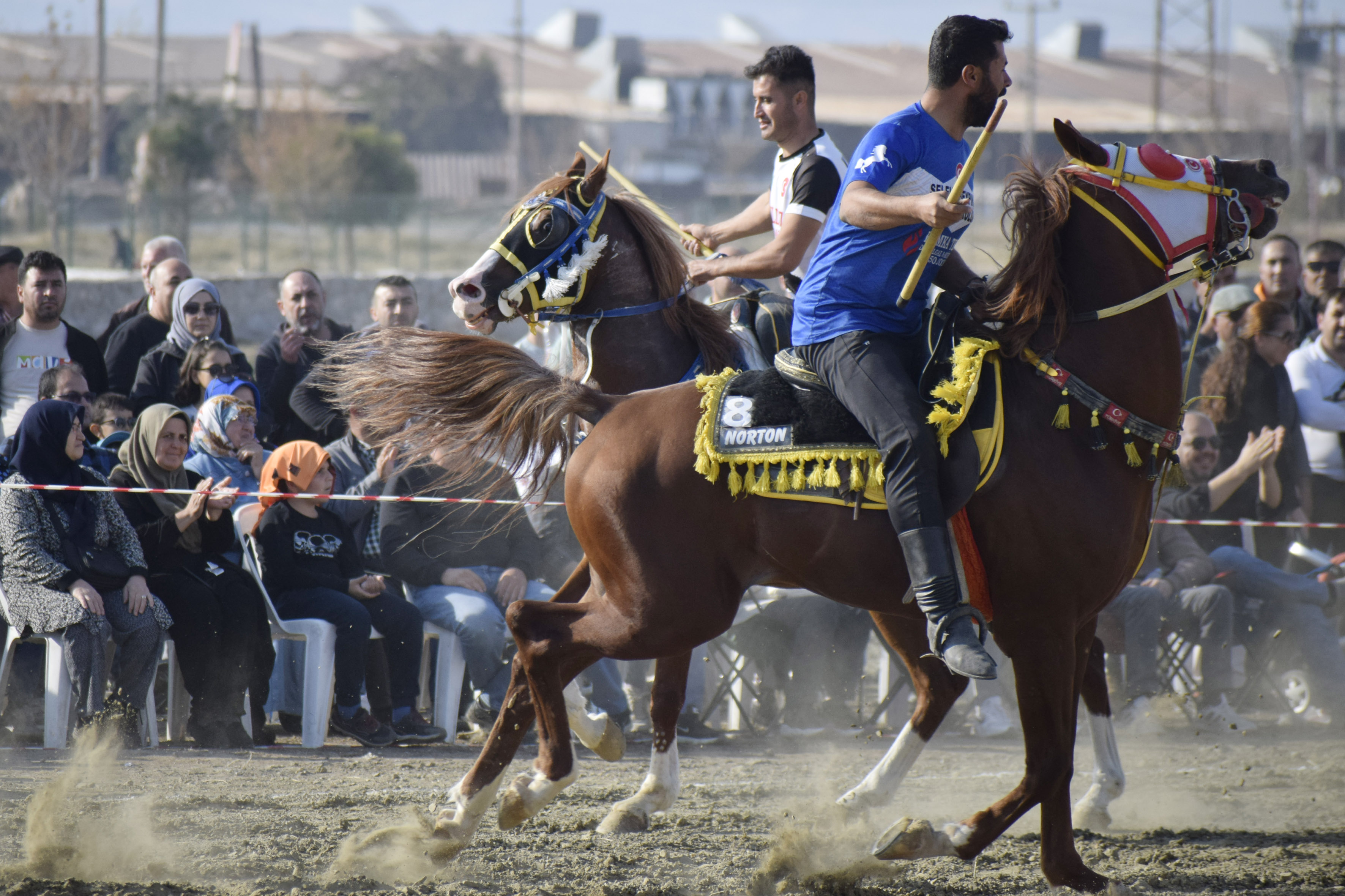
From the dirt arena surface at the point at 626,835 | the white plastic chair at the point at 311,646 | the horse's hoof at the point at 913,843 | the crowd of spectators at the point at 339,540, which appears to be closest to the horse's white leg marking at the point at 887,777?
the dirt arena surface at the point at 626,835

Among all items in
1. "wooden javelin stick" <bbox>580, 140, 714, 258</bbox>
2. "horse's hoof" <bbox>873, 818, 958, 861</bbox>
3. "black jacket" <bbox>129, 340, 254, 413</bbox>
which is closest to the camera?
"horse's hoof" <bbox>873, 818, 958, 861</bbox>

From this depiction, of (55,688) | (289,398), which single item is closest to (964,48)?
(55,688)


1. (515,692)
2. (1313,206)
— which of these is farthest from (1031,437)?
(1313,206)

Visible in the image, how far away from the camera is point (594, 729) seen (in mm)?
4969

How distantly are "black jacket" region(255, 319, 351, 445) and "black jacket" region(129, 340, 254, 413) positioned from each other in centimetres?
31

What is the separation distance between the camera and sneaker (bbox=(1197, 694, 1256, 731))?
721 cm

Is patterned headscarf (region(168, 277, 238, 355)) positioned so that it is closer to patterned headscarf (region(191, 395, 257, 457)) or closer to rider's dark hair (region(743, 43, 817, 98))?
patterned headscarf (region(191, 395, 257, 457))

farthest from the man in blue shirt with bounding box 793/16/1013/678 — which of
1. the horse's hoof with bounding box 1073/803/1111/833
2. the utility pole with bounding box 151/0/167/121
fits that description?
the utility pole with bounding box 151/0/167/121

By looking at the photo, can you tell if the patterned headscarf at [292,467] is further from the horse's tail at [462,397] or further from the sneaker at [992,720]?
the sneaker at [992,720]

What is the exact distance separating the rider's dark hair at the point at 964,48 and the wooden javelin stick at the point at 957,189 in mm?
193

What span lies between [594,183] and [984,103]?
165 centimetres

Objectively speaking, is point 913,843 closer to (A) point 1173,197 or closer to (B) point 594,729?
(B) point 594,729

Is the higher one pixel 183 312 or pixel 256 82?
pixel 256 82

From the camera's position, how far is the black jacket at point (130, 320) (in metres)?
7.96
